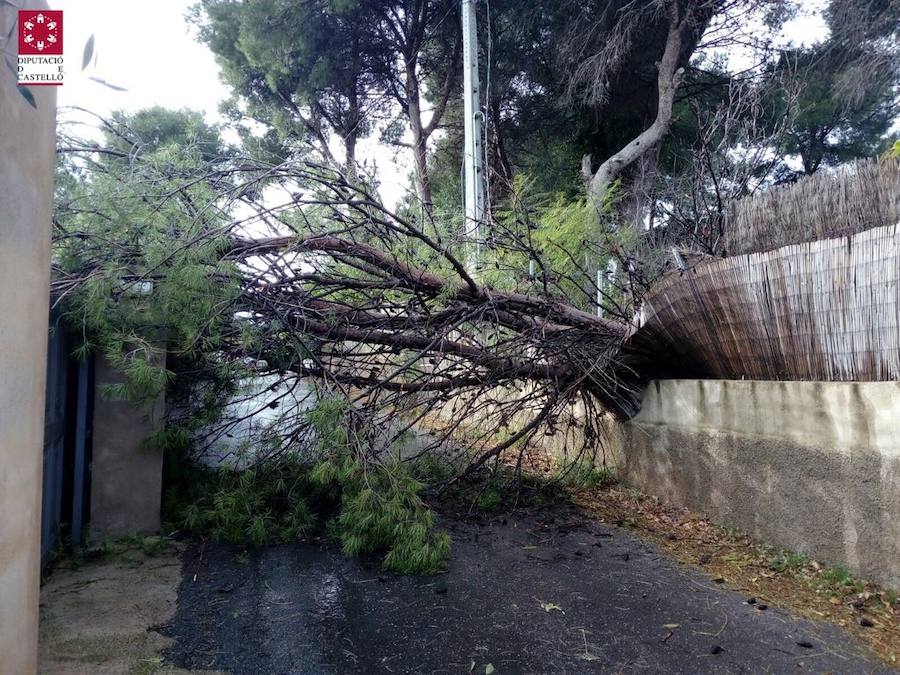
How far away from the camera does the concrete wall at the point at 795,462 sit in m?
3.23

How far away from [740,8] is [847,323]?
29.0 feet

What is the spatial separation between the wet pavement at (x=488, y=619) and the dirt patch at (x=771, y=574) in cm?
12

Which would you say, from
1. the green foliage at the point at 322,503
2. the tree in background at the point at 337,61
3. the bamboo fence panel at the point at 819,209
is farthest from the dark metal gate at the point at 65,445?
the tree in background at the point at 337,61

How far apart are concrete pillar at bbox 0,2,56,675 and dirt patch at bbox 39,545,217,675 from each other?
0.97 metres

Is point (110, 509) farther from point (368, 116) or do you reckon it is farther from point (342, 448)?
point (368, 116)

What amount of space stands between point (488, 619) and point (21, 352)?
2.46m

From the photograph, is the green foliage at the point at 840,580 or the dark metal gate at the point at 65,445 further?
the dark metal gate at the point at 65,445

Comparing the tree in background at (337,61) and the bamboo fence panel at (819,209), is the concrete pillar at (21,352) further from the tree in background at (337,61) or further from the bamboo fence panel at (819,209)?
the tree in background at (337,61)

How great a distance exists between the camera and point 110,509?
431 centimetres

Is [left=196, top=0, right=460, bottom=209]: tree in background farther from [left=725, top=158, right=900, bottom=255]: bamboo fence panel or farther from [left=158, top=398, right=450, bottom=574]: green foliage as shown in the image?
[left=158, top=398, right=450, bottom=574]: green foliage

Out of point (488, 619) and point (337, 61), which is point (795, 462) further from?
point (337, 61)

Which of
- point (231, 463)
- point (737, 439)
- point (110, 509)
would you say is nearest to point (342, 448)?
point (231, 463)

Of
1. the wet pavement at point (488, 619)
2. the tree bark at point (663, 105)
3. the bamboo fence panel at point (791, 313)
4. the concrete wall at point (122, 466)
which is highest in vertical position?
the tree bark at point (663, 105)

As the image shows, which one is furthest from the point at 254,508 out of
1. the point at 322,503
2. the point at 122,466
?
the point at 122,466
